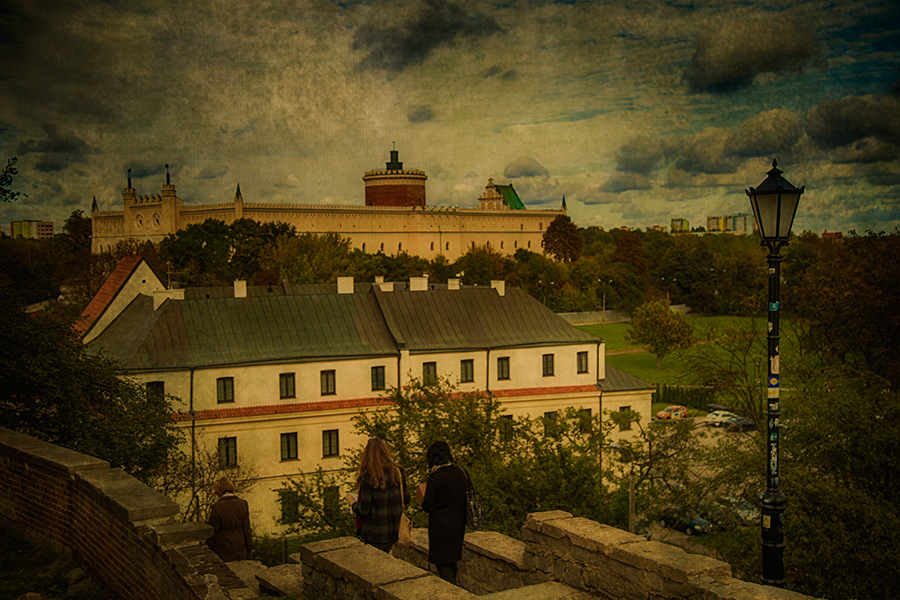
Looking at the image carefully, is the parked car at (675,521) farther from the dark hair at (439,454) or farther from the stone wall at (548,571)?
the dark hair at (439,454)

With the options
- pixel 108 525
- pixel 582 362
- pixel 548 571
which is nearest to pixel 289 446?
pixel 582 362

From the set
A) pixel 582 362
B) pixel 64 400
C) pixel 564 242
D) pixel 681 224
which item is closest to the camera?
pixel 64 400

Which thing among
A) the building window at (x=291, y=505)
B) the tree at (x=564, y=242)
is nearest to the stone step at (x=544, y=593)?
the building window at (x=291, y=505)

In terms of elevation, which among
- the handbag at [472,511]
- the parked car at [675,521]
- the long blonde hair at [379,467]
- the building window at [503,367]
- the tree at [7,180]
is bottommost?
the parked car at [675,521]

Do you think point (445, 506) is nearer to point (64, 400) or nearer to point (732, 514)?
point (64, 400)

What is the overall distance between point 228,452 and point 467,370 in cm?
1000

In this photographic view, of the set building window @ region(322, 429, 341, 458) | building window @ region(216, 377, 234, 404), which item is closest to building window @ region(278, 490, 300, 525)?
building window @ region(322, 429, 341, 458)

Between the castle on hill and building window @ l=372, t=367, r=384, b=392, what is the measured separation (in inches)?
2428

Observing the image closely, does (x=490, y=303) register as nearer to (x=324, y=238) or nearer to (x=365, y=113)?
(x=365, y=113)

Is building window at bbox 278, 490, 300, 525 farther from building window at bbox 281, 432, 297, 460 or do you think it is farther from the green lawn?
the green lawn

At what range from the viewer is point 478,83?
25578 millimetres

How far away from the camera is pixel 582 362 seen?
33406 millimetres

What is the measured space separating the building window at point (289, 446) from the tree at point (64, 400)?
11.8 metres

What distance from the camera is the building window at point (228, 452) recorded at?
1082 inches
